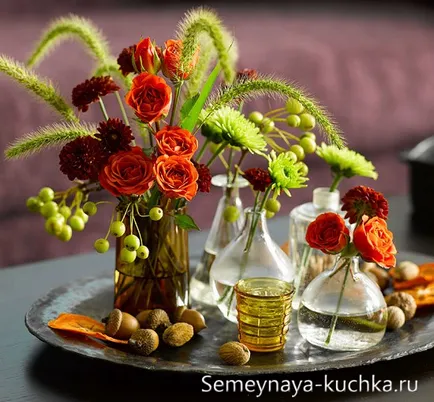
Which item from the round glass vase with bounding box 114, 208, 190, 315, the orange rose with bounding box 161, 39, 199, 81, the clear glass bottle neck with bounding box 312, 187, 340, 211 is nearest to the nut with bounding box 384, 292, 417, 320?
the clear glass bottle neck with bounding box 312, 187, 340, 211

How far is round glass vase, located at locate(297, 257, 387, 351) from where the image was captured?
102 centimetres

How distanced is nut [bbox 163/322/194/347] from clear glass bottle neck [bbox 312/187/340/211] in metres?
0.24

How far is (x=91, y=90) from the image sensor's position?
103 centimetres

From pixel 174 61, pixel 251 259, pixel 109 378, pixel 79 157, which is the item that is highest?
pixel 174 61

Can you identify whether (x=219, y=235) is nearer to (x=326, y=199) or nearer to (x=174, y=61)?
(x=326, y=199)

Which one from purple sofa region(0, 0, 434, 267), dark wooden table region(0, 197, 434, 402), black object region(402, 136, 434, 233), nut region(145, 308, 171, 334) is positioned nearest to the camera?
dark wooden table region(0, 197, 434, 402)

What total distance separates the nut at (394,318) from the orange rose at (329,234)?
0.13 meters

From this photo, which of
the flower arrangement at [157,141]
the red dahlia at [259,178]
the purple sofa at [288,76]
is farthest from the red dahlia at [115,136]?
the purple sofa at [288,76]

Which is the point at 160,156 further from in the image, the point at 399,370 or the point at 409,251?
the point at 409,251

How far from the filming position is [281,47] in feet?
7.70

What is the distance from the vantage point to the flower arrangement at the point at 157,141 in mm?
982

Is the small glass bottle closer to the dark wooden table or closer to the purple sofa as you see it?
the dark wooden table

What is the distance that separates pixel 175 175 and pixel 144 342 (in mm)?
177

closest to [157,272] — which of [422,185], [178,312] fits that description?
[178,312]
